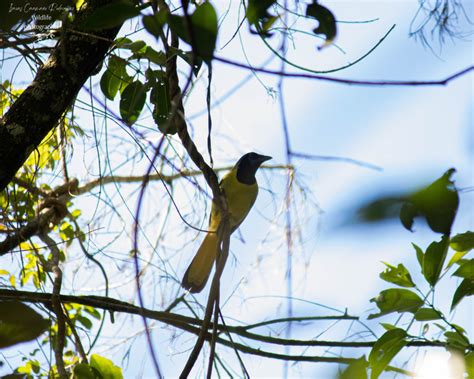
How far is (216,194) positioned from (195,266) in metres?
1.73

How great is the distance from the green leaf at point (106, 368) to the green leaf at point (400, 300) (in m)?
0.73

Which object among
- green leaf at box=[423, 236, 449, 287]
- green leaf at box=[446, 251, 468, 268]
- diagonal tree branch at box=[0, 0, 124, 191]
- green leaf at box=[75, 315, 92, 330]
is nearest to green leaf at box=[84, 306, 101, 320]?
green leaf at box=[75, 315, 92, 330]

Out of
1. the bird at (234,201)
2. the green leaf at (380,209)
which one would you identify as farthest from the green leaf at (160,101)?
the green leaf at (380,209)

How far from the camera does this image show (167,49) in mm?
1637

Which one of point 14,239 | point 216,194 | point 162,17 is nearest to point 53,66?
point 216,194

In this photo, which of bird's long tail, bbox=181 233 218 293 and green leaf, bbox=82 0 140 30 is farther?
bird's long tail, bbox=181 233 218 293

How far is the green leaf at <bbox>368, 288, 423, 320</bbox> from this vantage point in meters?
1.54

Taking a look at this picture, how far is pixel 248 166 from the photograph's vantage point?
3703mm

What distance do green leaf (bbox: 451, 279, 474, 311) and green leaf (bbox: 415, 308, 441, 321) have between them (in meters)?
0.10

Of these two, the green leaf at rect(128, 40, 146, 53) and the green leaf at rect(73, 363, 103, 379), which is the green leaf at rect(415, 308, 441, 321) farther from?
the green leaf at rect(128, 40, 146, 53)

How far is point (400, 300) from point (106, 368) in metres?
0.80

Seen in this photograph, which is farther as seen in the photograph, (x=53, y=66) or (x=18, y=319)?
(x=53, y=66)

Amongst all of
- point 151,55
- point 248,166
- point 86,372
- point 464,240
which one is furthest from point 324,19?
point 248,166

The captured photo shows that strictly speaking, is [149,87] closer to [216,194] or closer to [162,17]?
[216,194]
